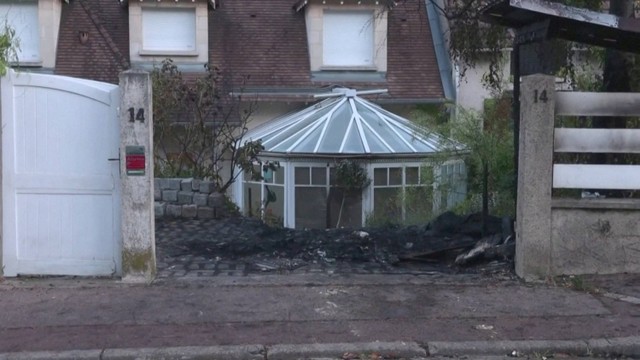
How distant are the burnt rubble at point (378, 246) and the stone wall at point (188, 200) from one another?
2.01 metres

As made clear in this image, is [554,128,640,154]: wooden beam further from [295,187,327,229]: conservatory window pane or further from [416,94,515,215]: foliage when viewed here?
[295,187,327,229]: conservatory window pane

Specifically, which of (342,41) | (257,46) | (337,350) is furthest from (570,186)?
(257,46)

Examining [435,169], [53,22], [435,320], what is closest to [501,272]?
[435,320]

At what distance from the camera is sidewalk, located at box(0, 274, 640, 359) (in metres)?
7.04

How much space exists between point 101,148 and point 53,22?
43.9ft

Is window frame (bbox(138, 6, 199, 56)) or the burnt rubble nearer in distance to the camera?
the burnt rubble

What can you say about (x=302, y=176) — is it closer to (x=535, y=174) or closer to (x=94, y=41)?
(x=94, y=41)

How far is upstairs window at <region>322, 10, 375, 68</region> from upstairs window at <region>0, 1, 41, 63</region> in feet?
22.6

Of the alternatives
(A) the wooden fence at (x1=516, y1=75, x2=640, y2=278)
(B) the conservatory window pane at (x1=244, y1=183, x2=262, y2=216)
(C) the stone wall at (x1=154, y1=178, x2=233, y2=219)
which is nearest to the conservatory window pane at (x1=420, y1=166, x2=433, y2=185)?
(C) the stone wall at (x1=154, y1=178, x2=233, y2=219)

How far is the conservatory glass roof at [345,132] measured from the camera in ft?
58.0

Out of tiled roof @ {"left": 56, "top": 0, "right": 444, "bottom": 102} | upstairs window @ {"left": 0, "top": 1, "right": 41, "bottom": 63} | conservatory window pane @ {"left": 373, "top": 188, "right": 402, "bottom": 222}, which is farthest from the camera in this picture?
tiled roof @ {"left": 56, "top": 0, "right": 444, "bottom": 102}

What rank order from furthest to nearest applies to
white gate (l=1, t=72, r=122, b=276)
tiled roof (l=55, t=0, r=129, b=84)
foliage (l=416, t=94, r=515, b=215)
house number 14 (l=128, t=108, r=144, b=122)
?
tiled roof (l=55, t=0, r=129, b=84) < foliage (l=416, t=94, r=515, b=215) < white gate (l=1, t=72, r=122, b=276) < house number 14 (l=128, t=108, r=144, b=122)

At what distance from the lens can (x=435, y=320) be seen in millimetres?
7758

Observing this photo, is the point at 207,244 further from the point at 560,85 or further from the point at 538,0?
the point at 560,85
